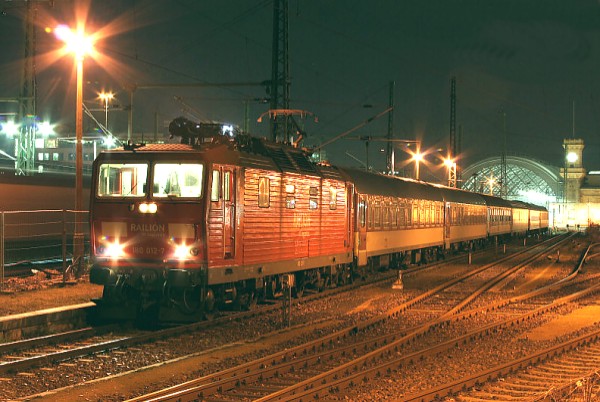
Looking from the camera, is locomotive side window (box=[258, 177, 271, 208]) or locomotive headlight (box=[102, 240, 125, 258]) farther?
locomotive side window (box=[258, 177, 271, 208])

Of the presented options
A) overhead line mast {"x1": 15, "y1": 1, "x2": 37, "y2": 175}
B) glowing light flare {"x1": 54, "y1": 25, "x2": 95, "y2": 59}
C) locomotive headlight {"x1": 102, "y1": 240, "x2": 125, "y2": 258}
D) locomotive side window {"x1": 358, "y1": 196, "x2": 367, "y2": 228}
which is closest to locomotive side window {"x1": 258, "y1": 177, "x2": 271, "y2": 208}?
locomotive headlight {"x1": 102, "y1": 240, "x2": 125, "y2": 258}

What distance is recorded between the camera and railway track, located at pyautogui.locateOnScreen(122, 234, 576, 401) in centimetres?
1012

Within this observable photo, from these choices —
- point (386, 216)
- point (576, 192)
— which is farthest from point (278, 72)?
point (576, 192)

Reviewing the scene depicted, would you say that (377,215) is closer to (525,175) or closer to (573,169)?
(573,169)

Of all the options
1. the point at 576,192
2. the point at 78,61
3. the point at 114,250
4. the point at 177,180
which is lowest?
the point at 114,250

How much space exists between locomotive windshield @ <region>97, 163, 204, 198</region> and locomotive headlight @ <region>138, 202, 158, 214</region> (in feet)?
0.68

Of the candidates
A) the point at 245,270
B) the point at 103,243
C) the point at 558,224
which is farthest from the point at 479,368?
the point at 558,224

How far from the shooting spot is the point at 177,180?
1588cm

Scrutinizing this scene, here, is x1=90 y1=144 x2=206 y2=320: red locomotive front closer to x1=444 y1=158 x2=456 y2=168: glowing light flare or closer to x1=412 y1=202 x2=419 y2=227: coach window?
x1=412 y1=202 x2=419 y2=227: coach window

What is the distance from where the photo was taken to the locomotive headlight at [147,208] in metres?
15.8

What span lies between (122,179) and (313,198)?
631cm

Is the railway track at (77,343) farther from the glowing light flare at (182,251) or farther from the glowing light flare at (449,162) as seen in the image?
the glowing light flare at (449,162)

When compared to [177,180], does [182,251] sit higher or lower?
lower

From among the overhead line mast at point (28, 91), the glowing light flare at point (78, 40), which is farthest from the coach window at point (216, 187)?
the overhead line mast at point (28, 91)
